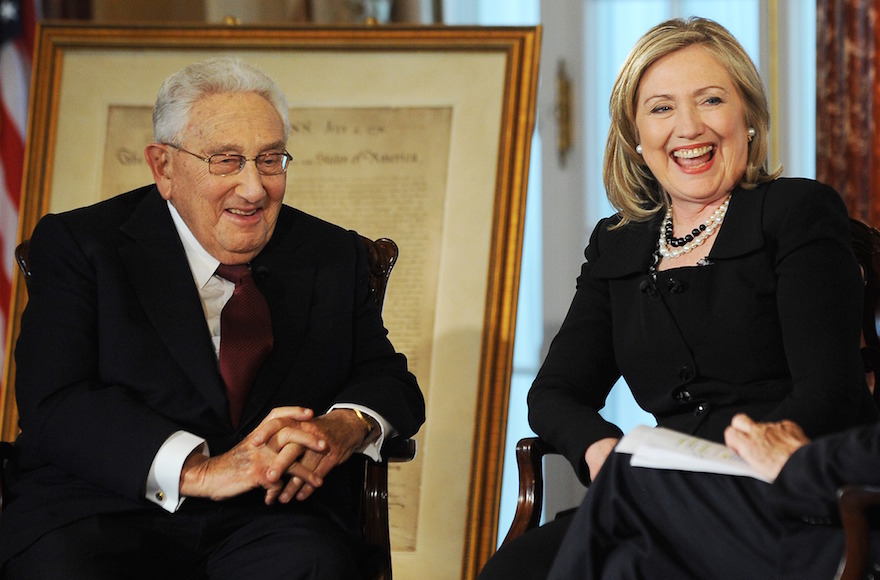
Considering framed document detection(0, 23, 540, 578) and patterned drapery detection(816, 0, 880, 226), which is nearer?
framed document detection(0, 23, 540, 578)

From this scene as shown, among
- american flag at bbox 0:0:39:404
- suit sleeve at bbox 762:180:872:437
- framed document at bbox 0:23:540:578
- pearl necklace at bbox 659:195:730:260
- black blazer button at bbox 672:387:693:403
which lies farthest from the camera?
american flag at bbox 0:0:39:404

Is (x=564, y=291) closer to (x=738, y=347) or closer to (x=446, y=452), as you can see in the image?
(x=446, y=452)

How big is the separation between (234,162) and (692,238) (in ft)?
3.69

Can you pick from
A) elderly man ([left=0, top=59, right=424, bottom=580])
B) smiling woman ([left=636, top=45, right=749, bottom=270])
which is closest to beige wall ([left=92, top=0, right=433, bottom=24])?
elderly man ([left=0, top=59, right=424, bottom=580])

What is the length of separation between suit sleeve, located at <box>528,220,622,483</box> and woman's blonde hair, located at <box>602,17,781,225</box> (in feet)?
0.53

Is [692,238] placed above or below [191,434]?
above

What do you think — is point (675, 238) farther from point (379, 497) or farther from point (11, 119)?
point (11, 119)

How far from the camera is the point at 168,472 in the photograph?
237 cm

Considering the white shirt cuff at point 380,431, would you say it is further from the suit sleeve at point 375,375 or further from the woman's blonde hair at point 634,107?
the woman's blonde hair at point 634,107

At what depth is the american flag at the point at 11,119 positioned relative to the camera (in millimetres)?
4852

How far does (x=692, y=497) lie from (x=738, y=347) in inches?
20.9

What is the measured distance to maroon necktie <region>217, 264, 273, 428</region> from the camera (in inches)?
102

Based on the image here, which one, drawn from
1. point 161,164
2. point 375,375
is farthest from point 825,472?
A: point 161,164

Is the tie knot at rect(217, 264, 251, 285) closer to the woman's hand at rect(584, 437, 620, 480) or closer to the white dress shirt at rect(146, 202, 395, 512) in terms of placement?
the white dress shirt at rect(146, 202, 395, 512)
